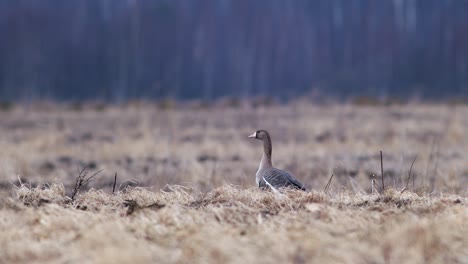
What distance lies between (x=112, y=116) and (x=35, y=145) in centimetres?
757

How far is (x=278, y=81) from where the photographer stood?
51.7 m

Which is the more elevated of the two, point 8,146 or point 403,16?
point 403,16

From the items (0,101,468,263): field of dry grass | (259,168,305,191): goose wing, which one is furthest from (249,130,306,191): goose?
(0,101,468,263): field of dry grass

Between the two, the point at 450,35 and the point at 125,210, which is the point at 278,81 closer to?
the point at 450,35

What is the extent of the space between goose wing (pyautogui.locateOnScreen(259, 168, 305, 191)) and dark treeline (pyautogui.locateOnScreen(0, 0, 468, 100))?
3971 cm

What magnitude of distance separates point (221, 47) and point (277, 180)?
47850 mm

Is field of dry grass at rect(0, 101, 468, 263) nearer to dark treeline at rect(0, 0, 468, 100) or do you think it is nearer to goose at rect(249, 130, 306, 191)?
goose at rect(249, 130, 306, 191)

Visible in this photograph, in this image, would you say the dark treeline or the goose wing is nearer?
the goose wing

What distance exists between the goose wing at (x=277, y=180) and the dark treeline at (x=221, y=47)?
1563 inches

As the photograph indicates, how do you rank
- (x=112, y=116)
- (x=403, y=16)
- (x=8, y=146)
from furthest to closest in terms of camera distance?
1. (x=403, y=16)
2. (x=112, y=116)
3. (x=8, y=146)

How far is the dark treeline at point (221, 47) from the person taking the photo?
49469 millimetres

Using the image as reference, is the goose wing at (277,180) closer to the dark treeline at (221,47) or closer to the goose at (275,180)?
the goose at (275,180)

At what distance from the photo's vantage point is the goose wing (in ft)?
24.3

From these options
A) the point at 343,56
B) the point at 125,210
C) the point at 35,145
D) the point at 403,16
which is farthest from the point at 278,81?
the point at 125,210
